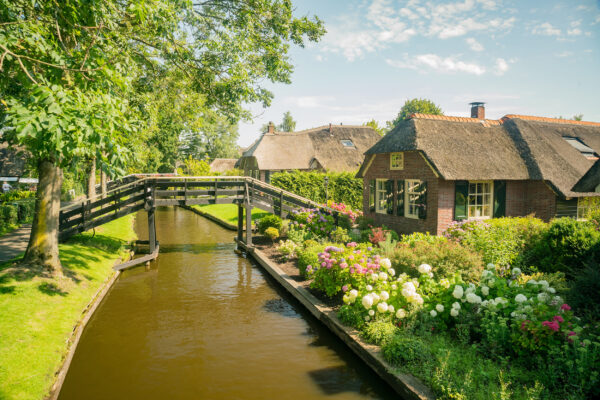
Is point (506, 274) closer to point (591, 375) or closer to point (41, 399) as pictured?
point (591, 375)

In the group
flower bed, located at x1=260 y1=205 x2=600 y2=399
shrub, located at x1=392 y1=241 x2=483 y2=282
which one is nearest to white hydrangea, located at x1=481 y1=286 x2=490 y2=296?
flower bed, located at x1=260 y1=205 x2=600 y2=399

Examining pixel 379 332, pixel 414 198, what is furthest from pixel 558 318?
pixel 414 198

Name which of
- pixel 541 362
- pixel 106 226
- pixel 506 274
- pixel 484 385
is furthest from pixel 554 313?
pixel 106 226

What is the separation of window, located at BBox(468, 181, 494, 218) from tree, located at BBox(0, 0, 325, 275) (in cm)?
859

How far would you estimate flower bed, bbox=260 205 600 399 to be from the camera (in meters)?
5.10

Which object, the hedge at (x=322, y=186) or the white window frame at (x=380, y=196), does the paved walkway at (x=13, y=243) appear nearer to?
the hedge at (x=322, y=186)

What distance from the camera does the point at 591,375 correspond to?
4.79 metres

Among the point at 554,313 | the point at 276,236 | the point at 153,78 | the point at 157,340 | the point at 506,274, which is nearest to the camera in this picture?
the point at 554,313

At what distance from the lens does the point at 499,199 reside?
49.2 ft

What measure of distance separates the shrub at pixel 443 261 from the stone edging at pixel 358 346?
7.39ft

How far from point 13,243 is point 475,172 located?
17.5m

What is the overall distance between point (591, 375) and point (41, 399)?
Result: 302 inches

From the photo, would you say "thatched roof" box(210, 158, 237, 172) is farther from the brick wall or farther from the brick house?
the brick house

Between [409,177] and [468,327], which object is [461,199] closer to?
[409,177]
